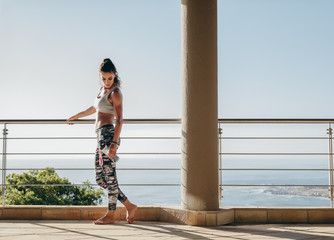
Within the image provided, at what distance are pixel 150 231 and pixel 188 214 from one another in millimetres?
429

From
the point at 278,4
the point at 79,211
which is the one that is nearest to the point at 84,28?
the point at 278,4

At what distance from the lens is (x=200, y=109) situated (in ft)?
11.3

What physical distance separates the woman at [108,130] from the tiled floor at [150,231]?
0.88 feet

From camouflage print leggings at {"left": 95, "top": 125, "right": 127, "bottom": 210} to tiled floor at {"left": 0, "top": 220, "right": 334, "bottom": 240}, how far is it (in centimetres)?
26

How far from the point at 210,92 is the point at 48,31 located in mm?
58510

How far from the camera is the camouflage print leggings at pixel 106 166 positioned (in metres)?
3.30

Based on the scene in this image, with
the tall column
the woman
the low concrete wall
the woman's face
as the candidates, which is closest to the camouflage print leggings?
the woman

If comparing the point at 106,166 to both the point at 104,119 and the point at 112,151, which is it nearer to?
the point at 112,151

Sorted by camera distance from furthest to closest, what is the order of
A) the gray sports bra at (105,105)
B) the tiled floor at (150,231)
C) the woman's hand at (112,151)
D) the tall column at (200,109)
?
the tall column at (200,109), the gray sports bra at (105,105), the woman's hand at (112,151), the tiled floor at (150,231)

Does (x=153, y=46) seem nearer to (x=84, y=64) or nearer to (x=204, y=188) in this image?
(x=84, y=64)

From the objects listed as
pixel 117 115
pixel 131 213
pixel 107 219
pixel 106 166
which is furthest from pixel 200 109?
pixel 107 219

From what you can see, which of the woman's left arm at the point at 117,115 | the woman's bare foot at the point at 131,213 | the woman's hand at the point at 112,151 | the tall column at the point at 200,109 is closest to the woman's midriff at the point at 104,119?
the woman's left arm at the point at 117,115

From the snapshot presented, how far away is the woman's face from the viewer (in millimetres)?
3345

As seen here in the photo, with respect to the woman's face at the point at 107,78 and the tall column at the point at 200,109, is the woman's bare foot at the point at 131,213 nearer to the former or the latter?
the tall column at the point at 200,109
